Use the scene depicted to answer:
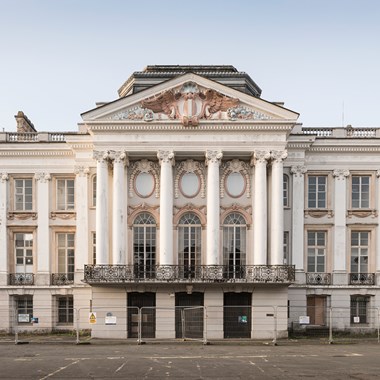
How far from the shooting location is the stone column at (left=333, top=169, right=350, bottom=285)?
137 feet

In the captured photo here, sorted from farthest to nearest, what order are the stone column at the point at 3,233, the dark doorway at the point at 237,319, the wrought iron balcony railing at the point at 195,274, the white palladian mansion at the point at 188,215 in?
the stone column at the point at 3,233 < the dark doorway at the point at 237,319 < the white palladian mansion at the point at 188,215 < the wrought iron balcony railing at the point at 195,274

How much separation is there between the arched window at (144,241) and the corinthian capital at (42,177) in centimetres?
659

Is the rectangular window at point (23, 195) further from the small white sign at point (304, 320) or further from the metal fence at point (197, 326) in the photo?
the small white sign at point (304, 320)

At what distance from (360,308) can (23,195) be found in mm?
21870

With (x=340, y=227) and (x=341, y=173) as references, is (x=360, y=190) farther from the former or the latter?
(x=340, y=227)

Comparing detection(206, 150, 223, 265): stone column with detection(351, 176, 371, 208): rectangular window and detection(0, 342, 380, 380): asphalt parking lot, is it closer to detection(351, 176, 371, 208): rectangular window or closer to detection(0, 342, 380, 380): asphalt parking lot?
detection(0, 342, 380, 380): asphalt parking lot

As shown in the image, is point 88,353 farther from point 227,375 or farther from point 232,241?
point 232,241

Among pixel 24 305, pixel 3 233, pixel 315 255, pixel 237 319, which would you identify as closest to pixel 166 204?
pixel 237 319

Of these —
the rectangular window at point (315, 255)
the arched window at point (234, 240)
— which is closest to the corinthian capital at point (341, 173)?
the rectangular window at point (315, 255)

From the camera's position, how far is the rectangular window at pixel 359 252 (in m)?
42.0

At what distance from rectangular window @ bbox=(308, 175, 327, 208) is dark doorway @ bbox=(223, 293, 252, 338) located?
24.0 ft

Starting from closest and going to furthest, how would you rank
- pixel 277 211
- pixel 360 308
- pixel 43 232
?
1. pixel 277 211
2. pixel 360 308
3. pixel 43 232

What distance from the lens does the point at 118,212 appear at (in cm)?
3884

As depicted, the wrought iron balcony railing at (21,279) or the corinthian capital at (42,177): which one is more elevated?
the corinthian capital at (42,177)
